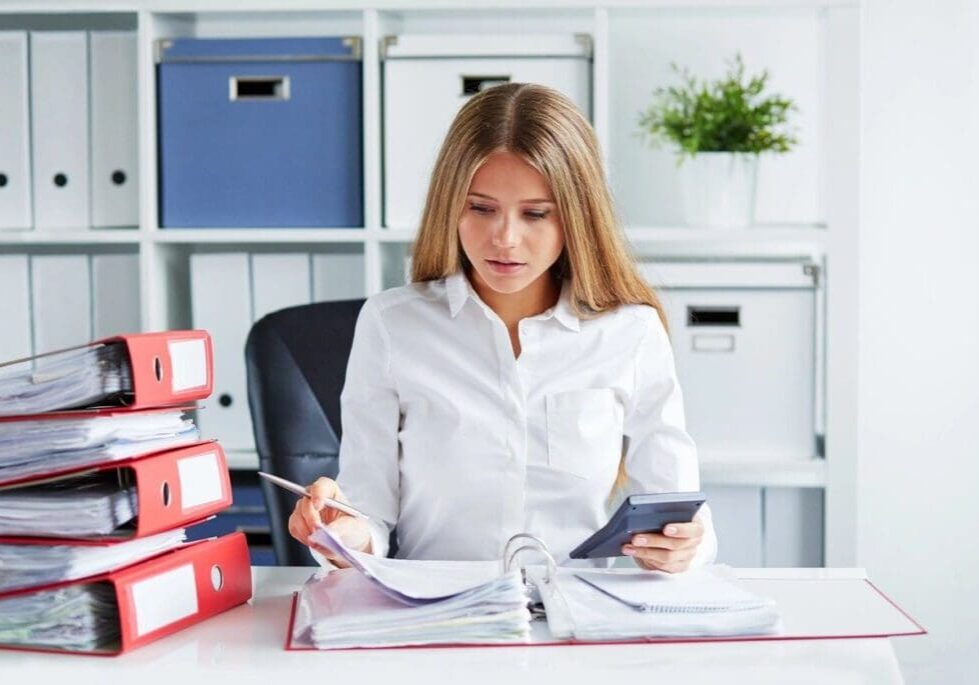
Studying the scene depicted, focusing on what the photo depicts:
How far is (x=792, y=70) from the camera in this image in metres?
2.68

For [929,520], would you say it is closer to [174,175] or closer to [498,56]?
[498,56]

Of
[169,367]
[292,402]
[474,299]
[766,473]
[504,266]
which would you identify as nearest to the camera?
[169,367]

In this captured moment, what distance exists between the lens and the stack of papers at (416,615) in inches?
41.5

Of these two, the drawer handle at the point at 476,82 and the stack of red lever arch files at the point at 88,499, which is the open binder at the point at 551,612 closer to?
the stack of red lever arch files at the point at 88,499

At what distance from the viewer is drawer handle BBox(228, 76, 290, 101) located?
235 centimetres

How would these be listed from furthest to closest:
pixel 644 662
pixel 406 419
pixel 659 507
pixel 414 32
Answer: pixel 414 32 < pixel 406 419 < pixel 659 507 < pixel 644 662

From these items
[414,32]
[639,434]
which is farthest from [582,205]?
[414,32]

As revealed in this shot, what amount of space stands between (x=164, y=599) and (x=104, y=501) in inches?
4.1

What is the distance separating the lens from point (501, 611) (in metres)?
1.07

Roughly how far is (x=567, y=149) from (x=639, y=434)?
35 centimetres

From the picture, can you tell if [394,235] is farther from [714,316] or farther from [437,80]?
[714,316]

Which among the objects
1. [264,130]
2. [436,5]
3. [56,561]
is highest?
[436,5]

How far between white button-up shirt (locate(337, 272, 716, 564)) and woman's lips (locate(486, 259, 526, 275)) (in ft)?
0.38

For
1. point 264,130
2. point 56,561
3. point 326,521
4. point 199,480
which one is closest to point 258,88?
point 264,130
